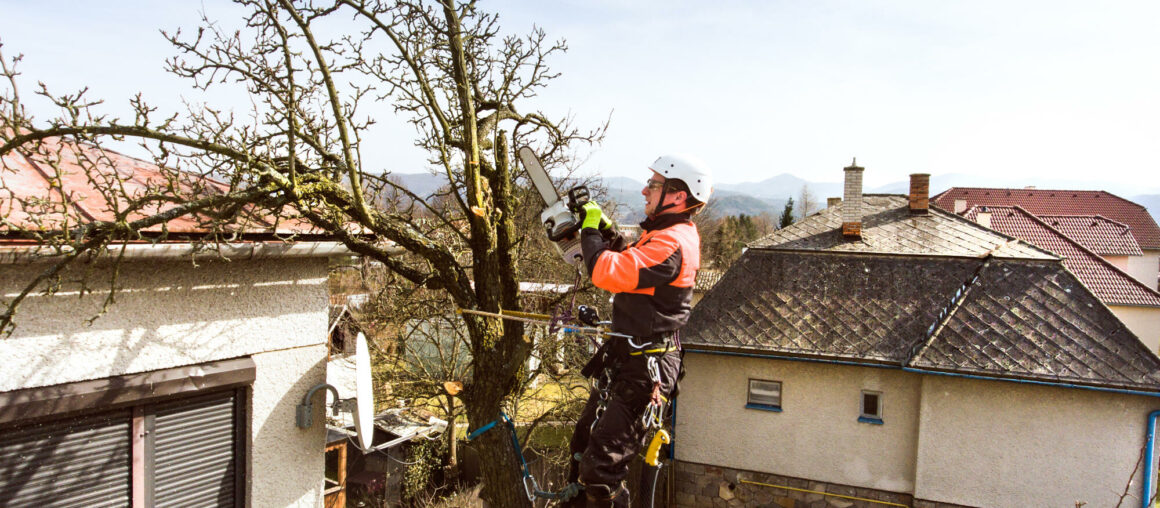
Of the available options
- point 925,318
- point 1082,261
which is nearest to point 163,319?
point 925,318

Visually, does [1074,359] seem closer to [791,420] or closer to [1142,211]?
[791,420]

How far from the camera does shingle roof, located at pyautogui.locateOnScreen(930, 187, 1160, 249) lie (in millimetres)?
39250

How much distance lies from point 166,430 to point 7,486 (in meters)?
0.93

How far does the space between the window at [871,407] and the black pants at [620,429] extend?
9.97m

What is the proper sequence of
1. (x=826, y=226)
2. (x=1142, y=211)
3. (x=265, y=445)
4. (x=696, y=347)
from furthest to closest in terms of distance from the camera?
(x=1142, y=211), (x=826, y=226), (x=696, y=347), (x=265, y=445)

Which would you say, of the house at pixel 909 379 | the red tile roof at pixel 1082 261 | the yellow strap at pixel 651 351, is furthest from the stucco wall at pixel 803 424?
the red tile roof at pixel 1082 261

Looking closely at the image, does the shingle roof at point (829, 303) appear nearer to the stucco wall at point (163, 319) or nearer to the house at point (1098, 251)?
the stucco wall at point (163, 319)

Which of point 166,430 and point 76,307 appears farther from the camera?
point 166,430

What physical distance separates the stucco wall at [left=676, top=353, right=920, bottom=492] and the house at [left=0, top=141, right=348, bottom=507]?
976cm

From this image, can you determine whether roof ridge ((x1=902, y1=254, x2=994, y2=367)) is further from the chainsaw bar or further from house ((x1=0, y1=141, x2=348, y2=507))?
house ((x1=0, y1=141, x2=348, y2=507))

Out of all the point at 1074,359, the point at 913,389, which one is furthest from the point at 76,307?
the point at 1074,359

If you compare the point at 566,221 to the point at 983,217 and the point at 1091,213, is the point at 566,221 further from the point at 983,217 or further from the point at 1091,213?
the point at 1091,213

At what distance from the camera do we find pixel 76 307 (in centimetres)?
414

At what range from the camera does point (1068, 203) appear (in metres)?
45.3
